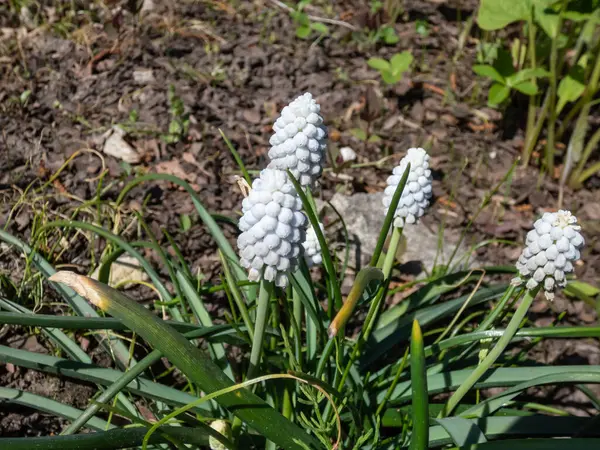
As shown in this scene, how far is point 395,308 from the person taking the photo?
2559 millimetres

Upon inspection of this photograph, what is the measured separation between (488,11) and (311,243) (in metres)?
1.93

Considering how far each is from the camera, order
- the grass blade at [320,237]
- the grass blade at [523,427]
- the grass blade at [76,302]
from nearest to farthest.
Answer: the grass blade at [320,237] → the grass blade at [523,427] → the grass blade at [76,302]

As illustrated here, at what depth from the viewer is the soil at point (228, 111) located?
10.8 ft

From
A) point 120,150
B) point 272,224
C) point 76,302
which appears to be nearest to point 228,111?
point 120,150

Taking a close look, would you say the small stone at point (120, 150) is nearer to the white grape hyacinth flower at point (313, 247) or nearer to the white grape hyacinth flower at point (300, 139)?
the white grape hyacinth flower at point (313, 247)

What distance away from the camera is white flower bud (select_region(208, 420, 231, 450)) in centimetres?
181

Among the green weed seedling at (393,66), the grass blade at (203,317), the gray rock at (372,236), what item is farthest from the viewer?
the green weed seedling at (393,66)

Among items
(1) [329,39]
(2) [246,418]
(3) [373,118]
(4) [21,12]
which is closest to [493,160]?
(3) [373,118]

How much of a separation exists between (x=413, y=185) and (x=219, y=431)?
0.95 meters

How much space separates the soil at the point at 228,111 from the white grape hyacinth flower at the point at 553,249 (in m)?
1.40

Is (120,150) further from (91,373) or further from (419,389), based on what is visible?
(419,389)

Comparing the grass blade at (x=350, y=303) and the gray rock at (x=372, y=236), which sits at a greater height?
the grass blade at (x=350, y=303)

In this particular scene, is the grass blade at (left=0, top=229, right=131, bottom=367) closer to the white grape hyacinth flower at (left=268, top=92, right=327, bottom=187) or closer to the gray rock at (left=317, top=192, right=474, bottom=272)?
the white grape hyacinth flower at (left=268, top=92, right=327, bottom=187)

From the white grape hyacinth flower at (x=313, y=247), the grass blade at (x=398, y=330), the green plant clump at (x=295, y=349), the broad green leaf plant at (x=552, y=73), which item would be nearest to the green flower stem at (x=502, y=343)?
the green plant clump at (x=295, y=349)
